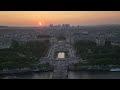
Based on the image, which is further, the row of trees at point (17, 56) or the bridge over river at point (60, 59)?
the bridge over river at point (60, 59)

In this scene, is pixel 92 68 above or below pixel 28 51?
below

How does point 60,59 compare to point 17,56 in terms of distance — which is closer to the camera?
point 17,56

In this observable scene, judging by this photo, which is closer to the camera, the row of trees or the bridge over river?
the row of trees
